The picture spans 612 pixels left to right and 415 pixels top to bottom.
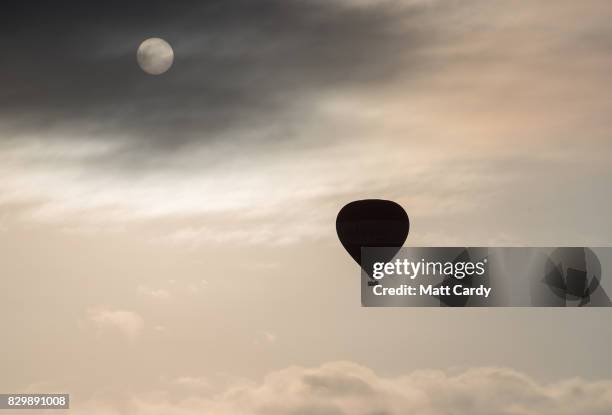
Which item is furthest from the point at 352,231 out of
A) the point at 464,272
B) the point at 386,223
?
the point at 464,272

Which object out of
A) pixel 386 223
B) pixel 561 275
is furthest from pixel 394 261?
pixel 561 275

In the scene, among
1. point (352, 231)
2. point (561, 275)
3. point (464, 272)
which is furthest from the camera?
point (561, 275)

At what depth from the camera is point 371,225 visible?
71.2 meters

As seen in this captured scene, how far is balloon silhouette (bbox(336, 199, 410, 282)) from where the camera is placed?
70438 millimetres

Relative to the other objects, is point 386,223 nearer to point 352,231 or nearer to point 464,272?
point 352,231

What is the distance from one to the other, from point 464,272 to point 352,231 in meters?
13.7

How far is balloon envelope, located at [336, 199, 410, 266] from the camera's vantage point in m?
70.4

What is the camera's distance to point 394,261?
73812 millimetres

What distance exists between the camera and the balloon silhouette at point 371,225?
7044cm

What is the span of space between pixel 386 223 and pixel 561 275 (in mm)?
22342

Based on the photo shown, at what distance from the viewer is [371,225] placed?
71.2 metres

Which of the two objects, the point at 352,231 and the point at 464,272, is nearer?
the point at 352,231

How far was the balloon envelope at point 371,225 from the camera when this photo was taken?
231 feet

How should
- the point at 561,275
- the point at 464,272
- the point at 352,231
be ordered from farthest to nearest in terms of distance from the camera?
1. the point at 561,275
2. the point at 464,272
3. the point at 352,231
